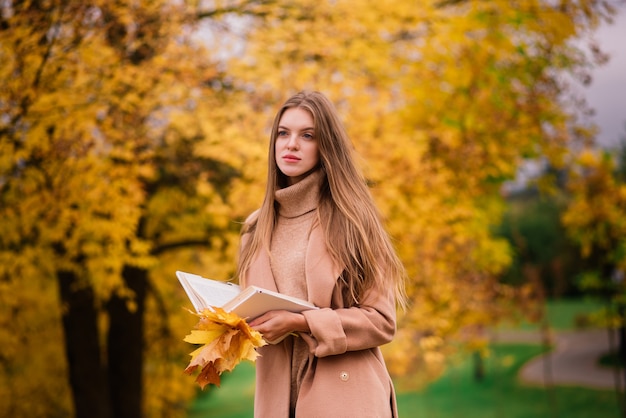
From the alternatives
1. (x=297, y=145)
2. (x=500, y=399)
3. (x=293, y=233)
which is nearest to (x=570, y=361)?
(x=500, y=399)

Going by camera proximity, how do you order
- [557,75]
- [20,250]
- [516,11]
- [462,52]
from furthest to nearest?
[557,75]
[462,52]
[516,11]
[20,250]

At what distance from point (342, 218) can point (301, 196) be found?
19cm

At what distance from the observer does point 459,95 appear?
26.0 ft

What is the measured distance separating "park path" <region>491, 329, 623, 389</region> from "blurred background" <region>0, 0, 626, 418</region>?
1354 cm

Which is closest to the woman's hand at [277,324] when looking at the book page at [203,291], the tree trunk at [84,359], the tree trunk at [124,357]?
the book page at [203,291]

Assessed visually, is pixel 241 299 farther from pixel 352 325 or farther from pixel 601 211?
pixel 601 211

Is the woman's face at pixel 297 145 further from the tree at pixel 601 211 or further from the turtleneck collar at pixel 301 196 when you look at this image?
the tree at pixel 601 211

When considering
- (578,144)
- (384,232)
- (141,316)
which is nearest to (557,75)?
(578,144)

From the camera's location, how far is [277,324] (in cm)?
234

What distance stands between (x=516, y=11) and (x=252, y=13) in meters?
2.51

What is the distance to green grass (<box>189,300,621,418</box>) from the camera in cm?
2128

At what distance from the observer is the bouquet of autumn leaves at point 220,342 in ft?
7.22

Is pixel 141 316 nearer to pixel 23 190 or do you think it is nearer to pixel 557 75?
pixel 23 190

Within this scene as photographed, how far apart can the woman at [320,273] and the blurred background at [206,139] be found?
293 cm
